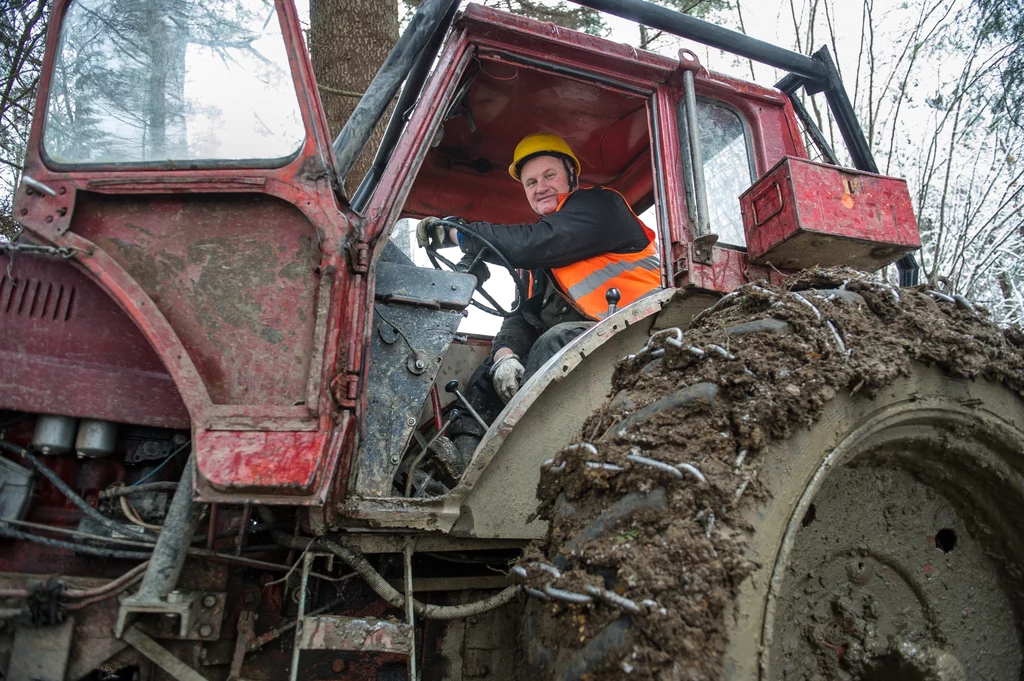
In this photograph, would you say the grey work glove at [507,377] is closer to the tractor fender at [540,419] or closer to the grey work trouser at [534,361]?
the grey work trouser at [534,361]

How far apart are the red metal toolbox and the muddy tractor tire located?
29 centimetres

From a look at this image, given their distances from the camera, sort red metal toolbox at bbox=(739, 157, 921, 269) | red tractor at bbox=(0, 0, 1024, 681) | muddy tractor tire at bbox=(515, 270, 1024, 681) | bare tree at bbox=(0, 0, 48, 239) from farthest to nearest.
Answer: bare tree at bbox=(0, 0, 48, 239), red metal toolbox at bbox=(739, 157, 921, 269), red tractor at bbox=(0, 0, 1024, 681), muddy tractor tire at bbox=(515, 270, 1024, 681)

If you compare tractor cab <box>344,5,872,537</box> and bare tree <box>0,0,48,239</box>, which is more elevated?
bare tree <box>0,0,48,239</box>

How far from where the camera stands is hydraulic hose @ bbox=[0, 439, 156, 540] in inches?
65.1

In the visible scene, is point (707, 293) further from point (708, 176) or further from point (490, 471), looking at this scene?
point (490, 471)

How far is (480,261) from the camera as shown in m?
2.45

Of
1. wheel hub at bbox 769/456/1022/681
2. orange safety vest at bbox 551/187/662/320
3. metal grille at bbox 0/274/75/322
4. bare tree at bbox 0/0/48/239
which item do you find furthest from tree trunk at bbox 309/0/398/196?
wheel hub at bbox 769/456/1022/681

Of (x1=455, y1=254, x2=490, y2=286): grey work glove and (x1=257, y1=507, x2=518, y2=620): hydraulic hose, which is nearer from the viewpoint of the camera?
(x1=257, y1=507, x2=518, y2=620): hydraulic hose

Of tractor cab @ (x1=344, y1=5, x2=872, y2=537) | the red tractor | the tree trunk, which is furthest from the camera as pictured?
the tree trunk

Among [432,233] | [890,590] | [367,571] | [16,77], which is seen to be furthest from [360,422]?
[16,77]

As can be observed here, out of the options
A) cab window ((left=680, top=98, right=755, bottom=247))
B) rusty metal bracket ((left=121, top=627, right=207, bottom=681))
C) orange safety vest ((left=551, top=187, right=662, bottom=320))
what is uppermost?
cab window ((left=680, top=98, right=755, bottom=247))

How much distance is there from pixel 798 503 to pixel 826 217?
39.1 inches

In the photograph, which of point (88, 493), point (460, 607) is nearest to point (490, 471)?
point (460, 607)

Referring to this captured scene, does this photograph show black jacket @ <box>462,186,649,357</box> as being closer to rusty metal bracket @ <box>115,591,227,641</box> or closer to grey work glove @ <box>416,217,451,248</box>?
grey work glove @ <box>416,217,451,248</box>
